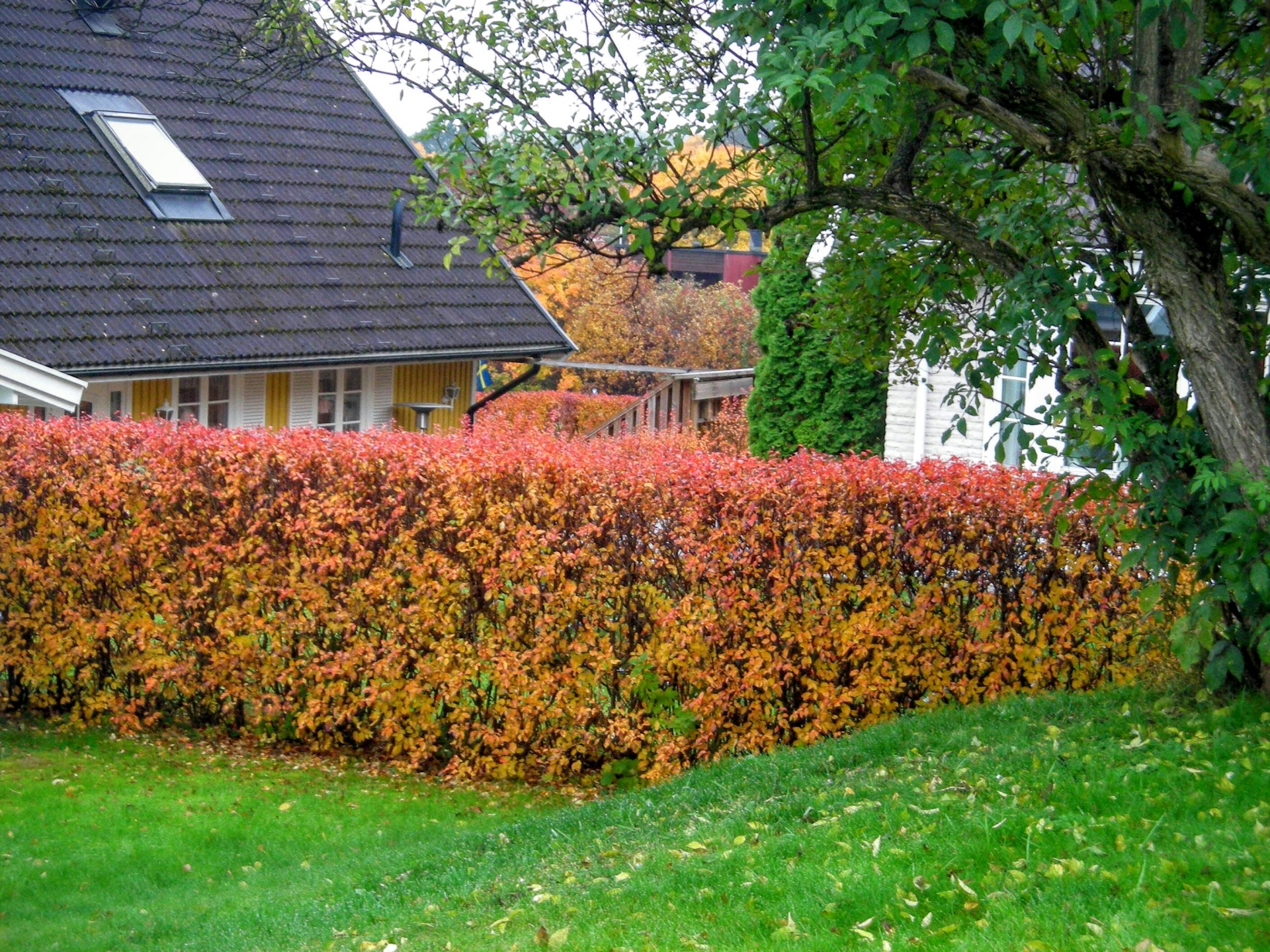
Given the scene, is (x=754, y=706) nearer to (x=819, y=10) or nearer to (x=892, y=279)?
(x=892, y=279)

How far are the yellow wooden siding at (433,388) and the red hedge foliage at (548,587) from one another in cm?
738

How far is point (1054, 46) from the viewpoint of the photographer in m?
5.00

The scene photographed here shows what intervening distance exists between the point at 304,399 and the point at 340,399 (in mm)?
519

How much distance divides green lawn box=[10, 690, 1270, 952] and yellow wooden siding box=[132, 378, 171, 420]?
5.67 meters

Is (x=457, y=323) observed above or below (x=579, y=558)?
above

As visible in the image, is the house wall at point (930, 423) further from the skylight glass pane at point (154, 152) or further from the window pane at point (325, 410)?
the skylight glass pane at point (154, 152)

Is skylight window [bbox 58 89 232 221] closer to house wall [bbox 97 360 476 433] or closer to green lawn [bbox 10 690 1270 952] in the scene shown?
house wall [bbox 97 360 476 433]

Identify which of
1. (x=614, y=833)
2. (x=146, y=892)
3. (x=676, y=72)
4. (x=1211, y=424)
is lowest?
(x=146, y=892)

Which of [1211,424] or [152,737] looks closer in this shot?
[1211,424]

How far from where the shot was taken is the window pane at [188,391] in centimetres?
1479

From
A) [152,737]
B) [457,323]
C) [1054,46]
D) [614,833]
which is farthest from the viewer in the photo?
[457,323]

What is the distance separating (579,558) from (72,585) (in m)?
4.10

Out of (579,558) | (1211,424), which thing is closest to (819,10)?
(1211,424)

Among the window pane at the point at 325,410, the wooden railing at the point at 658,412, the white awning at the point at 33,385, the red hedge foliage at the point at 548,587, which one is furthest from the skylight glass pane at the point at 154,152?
the wooden railing at the point at 658,412
